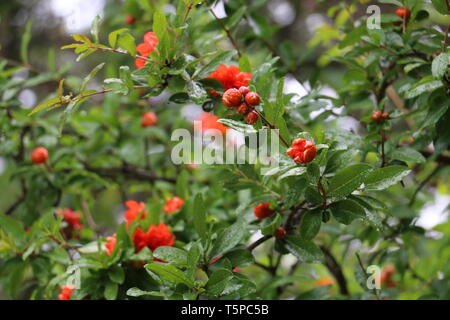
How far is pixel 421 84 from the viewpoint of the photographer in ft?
3.32

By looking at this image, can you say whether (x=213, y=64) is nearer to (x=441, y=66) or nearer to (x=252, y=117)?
(x=252, y=117)

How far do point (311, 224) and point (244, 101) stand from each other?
0.28m

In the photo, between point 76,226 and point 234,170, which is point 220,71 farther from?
point 76,226

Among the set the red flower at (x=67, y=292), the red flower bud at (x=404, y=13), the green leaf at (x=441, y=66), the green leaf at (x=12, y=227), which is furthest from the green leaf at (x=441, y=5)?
the green leaf at (x=12, y=227)

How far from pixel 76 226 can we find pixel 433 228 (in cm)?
117

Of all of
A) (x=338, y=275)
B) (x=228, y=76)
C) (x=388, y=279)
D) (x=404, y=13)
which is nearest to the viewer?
(x=228, y=76)

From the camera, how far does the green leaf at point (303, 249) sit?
102 centimetres

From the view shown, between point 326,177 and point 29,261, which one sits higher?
point 326,177

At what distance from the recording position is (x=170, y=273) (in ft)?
3.04

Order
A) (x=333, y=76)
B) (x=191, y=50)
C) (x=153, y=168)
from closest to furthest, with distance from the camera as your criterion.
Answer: (x=191, y=50) < (x=153, y=168) < (x=333, y=76)

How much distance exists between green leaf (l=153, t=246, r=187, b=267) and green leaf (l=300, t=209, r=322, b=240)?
0.78 ft

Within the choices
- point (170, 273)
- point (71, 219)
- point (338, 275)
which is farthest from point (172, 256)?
point (71, 219)
